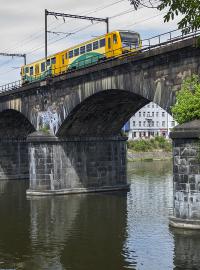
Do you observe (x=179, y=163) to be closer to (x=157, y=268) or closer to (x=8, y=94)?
(x=157, y=268)

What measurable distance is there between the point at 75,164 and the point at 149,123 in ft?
292

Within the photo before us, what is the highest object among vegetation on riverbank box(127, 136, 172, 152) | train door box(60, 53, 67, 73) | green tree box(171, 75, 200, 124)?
train door box(60, 53, 67, 73)

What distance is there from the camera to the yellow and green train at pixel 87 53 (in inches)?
1468

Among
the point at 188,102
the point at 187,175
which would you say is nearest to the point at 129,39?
the point at 188,102

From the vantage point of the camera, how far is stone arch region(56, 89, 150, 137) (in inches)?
1496

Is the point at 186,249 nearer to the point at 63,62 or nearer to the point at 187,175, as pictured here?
the point at 187,175

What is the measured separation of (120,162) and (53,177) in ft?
24.4

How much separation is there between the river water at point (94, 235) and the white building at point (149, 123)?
85856mm

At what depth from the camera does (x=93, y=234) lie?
84.1 ft

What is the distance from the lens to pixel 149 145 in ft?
349

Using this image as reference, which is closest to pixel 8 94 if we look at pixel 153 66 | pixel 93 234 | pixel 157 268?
pixel 153 66

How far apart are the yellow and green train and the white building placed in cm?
7845

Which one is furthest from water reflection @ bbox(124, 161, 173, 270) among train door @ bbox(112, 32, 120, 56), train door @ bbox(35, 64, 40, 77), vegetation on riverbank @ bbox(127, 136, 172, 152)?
vegetation on riverbank @ bbox(127, 136, 172, 152)

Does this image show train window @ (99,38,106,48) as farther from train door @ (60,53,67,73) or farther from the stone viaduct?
train door @ (60,53,67,73)
